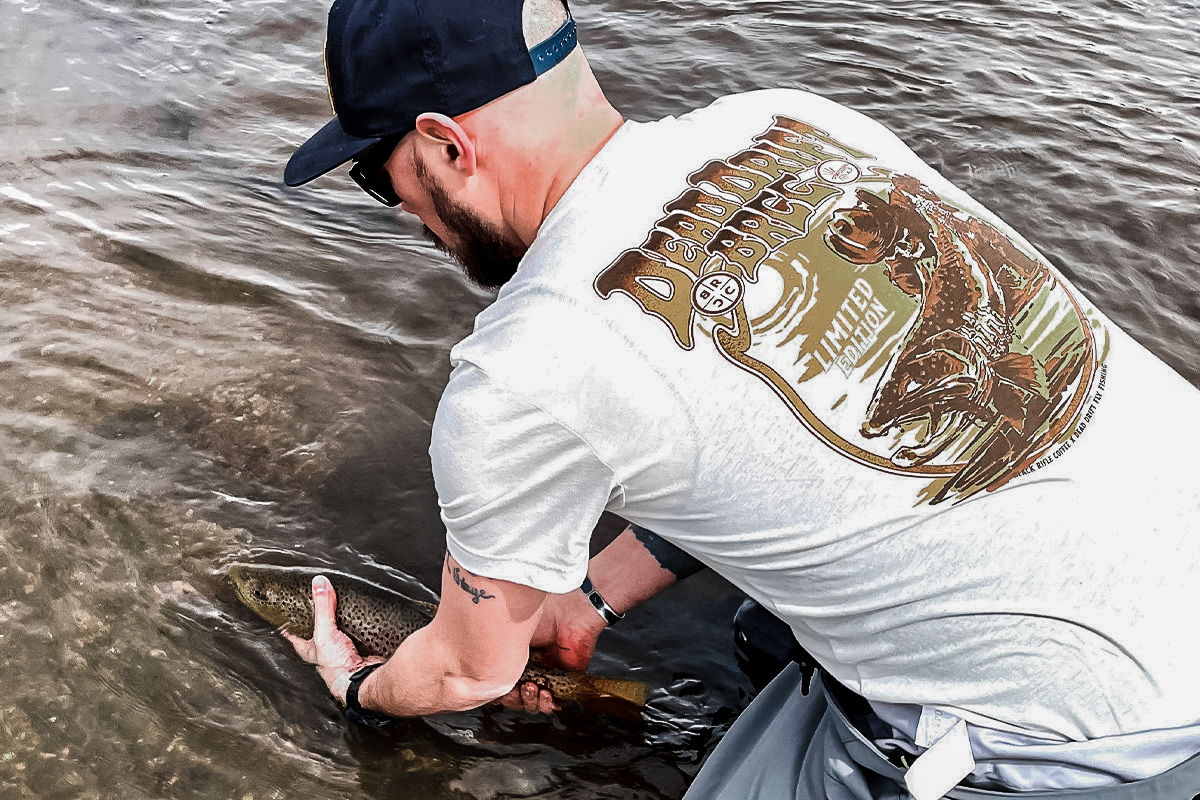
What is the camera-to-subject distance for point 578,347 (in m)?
1.59

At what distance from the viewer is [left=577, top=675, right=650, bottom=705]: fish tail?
2.81 metres

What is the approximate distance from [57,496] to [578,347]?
2.60 m

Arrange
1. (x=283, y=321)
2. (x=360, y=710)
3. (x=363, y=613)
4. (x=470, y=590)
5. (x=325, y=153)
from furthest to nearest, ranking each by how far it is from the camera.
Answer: (x=283, y=321) < (x=363, y=613) < (x=360, y=710) < (x=325, y=153) < (x=470, y=590)

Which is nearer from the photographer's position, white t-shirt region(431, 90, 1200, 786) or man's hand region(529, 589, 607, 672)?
white t-shirt region(431, 90, 1200, 786)

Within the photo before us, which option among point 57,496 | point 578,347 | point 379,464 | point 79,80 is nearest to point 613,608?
point 379,464

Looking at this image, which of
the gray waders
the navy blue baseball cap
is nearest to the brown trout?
the gray waders

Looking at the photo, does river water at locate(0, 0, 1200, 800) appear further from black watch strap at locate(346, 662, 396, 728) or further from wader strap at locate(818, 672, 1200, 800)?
wader strap at locate(818, 672, 1200, 800)

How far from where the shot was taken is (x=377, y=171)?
196cm

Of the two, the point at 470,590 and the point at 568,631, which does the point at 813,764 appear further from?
the point at 568,631

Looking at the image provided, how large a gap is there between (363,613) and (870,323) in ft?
6.46

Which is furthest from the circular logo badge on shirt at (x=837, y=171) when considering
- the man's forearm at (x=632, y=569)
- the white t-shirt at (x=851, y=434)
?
the man's forearm at (x=632, y=569)

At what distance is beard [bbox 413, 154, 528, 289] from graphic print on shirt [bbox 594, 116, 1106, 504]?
38 cm

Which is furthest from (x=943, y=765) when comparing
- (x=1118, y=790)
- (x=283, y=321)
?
(x=283, y=321)

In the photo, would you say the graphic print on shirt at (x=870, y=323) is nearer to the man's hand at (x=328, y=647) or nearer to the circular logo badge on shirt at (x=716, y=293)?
the circular logo badge on shirt at (x=716, y=293)
